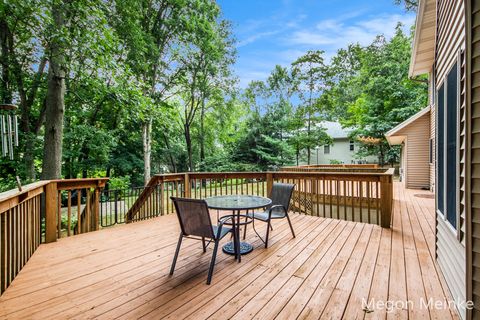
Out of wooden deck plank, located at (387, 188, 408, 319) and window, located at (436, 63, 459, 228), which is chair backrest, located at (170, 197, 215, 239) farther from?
window, located at (436, 63, 459, 228)

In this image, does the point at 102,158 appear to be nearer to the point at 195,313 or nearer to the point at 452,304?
the point at 195,313

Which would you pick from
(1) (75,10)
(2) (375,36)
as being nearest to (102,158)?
(1) (75,10)

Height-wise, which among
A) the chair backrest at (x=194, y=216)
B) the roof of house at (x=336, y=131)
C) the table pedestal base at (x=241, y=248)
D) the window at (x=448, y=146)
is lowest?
the table pedestal base at (x=241, y=248)

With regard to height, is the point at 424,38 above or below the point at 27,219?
above

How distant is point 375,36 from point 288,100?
11.1m

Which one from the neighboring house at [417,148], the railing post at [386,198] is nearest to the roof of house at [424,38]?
the neighboring house at [417,148]

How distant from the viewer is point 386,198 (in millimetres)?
4238

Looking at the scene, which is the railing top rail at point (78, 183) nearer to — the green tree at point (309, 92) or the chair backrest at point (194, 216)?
the chair backrest at point (194, 216)

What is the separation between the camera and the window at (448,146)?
213 cm

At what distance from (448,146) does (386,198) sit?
2.15 metres

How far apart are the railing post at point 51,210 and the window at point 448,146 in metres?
4.99

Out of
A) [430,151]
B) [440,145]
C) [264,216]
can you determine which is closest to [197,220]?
[264,216]

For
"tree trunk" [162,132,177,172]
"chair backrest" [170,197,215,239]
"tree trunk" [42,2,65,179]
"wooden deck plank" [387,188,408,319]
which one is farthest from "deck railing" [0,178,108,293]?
"tree trunk" [162,132,177,172]

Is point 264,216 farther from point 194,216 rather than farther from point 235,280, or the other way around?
point 194,216
